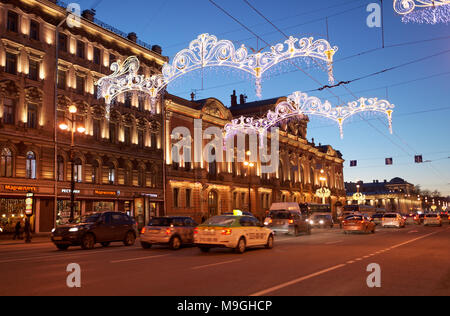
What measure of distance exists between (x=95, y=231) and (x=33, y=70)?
19276mm

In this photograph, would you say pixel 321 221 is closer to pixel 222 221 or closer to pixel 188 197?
pixel 188 197

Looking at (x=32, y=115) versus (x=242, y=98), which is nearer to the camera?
(x=32, y=115)

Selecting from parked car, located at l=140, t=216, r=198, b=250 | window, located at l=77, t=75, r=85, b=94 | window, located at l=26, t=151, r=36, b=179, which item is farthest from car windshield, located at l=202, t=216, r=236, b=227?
window, located at l=77, t=75, r=85, b=94

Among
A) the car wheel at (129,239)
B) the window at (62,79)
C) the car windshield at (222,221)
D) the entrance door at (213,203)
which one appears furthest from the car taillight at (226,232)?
the entrance door at (213,203)

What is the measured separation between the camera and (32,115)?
34781mm

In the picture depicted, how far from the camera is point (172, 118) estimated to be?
50.2m

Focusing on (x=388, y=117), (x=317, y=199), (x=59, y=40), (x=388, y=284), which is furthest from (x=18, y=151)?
(x=317, y=199)

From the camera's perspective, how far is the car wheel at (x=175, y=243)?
20.1 meters

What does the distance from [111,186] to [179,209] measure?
10.8 m

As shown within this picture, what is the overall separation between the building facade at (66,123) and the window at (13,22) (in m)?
0.07

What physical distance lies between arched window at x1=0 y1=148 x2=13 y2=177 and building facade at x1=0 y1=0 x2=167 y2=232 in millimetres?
65

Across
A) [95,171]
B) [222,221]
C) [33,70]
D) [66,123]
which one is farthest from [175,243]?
[33,70]

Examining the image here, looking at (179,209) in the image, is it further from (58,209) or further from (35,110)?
(35,110)

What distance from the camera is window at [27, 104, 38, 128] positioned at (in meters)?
34.4
